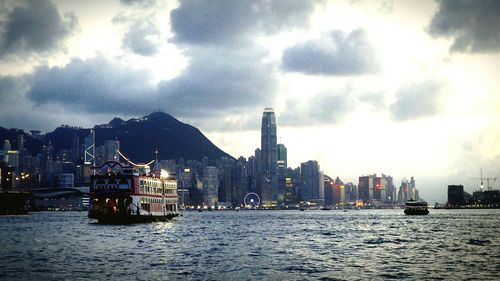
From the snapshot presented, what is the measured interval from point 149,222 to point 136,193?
19828 mm

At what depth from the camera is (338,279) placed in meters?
46.3

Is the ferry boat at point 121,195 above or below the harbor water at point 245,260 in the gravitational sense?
above

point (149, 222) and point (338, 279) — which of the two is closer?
point (338, 279)

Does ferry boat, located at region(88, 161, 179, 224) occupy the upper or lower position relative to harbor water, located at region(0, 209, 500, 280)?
upper

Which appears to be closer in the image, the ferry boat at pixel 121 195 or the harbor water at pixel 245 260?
the harbor water at pixel 245 260

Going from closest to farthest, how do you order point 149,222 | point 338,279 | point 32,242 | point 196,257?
point 338,279, point 196,257, point 32,242, point 149,222

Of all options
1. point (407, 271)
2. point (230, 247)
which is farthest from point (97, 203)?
point (407, 271)

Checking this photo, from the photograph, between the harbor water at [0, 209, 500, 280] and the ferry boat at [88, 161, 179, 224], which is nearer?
the harbor water at [0, 209, 500, 280]

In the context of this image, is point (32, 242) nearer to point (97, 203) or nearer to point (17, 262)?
point (17, 262)

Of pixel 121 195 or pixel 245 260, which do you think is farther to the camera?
pixel 121 195

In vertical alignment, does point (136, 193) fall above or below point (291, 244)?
above

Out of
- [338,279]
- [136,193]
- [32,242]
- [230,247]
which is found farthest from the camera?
[136,193]

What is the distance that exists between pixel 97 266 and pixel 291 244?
36.8 m

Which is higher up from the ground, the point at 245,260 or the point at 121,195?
the point at 121,195
